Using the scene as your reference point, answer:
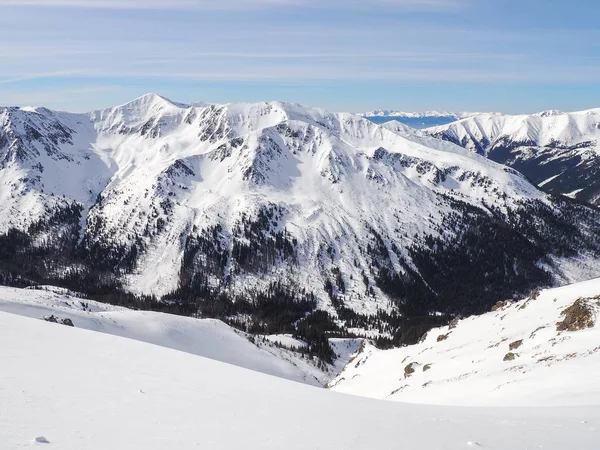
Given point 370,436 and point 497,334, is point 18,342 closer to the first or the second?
point 370,436

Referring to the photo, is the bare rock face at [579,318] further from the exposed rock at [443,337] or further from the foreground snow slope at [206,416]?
the exposed rock at [443,337]

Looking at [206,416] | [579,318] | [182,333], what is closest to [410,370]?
[579,318]

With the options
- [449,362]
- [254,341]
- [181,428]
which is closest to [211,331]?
[254,341]

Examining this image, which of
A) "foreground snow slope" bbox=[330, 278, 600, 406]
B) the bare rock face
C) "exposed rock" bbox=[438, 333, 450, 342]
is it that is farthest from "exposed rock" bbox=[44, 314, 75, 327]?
the bare rock face

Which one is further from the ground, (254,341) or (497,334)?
(497,334)

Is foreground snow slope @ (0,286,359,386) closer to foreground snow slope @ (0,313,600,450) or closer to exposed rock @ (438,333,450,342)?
exposed rock @ (438,333,450,342)

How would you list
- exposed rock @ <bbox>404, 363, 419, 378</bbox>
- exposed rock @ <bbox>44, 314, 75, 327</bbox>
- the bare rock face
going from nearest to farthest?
1. the bare rock face
2. exposed rock @ <bbox>404, 363, 419, 378</bbox>
3. exposed rock @ <bbox>44, 314, 75, 327</bbox>

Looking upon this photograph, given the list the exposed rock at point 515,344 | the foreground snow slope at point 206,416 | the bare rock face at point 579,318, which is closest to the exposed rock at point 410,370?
the exposed rock at point 515,344
